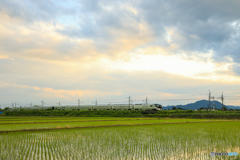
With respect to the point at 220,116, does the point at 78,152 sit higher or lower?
higher

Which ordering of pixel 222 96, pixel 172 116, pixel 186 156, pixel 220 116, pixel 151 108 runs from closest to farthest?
1. pixel 186 156
2. pixel 220 116
3. pixel 172 116
4. pixel 151 108
5. pixel 222 96

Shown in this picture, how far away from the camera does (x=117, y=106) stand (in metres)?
78.5

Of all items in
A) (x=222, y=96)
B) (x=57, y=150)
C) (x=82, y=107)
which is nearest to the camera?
(x=57, y=150)

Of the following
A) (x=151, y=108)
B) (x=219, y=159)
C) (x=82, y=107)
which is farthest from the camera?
(x=82, y=107)

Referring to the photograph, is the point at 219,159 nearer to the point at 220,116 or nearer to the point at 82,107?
the point at 220,116

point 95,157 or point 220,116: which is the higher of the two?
point 95,157

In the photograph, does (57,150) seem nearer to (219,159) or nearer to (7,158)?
(7,158)

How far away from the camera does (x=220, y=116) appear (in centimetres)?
4756

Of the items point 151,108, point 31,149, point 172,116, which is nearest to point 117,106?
point 151,108

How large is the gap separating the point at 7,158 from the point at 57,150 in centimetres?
238

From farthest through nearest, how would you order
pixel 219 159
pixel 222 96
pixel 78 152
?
1. pixel 222 96
2. pixel 78 152
3. pixel 219 159

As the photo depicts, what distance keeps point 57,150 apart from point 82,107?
7871 cm

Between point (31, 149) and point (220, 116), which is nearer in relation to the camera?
point (31, 149)

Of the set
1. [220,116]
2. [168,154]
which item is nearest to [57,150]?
[168,154]
